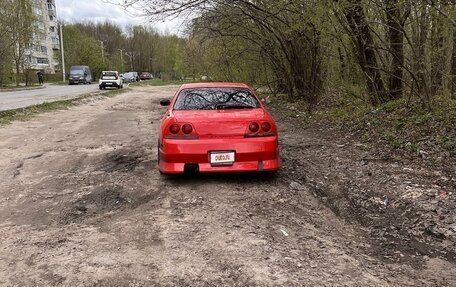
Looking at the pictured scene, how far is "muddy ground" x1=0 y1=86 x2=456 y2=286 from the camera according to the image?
344 cm

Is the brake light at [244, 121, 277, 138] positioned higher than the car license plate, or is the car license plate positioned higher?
the brake light at [244, 121, 277, 138]

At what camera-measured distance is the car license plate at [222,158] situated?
18.4ft

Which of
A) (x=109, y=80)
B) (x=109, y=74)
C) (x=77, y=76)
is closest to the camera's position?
(x=109, y=80)

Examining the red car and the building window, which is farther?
the building window

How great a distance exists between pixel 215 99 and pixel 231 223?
241 centimetres

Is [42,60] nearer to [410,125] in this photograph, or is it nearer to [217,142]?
[410,125]

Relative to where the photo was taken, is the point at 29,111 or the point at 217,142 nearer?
the point at 217,142

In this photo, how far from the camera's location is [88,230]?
14.3 ft

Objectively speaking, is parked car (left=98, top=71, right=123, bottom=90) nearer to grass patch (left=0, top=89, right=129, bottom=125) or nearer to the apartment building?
grass patch (left=0, top=89, right=129, bottom=125)

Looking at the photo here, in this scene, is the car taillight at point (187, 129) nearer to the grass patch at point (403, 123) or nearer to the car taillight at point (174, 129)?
the car taillight at point (174, 129)

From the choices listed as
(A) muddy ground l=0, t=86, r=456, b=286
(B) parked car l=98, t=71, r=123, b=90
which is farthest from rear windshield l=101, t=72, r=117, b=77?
(A) muddy ground l=0, t=86, r=456, b=286

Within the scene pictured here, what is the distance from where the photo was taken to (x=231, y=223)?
4.41 meters

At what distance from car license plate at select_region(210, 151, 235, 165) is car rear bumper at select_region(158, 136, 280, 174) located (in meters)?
0.04

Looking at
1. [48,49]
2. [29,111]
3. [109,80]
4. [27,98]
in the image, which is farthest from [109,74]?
[48,49]
